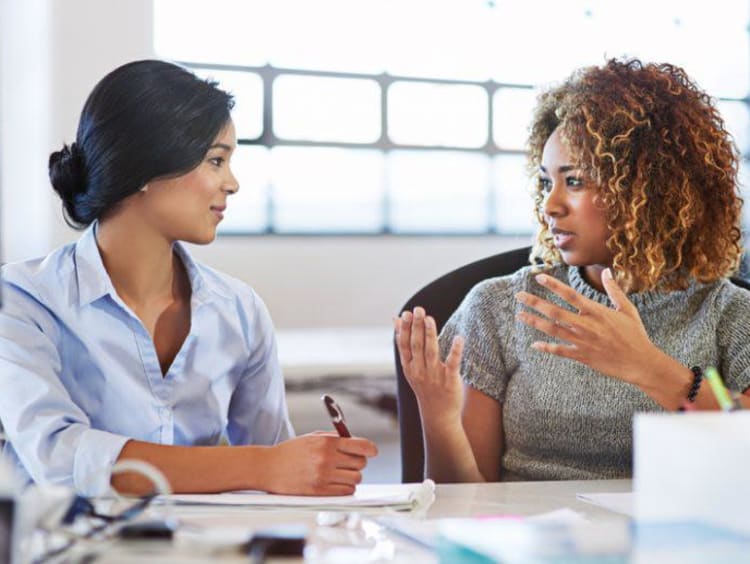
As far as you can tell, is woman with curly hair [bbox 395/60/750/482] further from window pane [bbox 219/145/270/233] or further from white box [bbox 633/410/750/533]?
window pane [bbox 219/145/270/233]

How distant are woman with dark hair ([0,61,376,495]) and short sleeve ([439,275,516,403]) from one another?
0.99ft

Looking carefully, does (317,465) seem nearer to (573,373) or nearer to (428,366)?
(428,366)

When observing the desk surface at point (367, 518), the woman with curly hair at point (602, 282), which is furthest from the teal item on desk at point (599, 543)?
the woman with curly hair at point (602, 282)

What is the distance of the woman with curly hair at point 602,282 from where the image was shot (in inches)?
61.7

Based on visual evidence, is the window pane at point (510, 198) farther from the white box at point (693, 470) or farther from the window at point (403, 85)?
the white box at point (693, 470)

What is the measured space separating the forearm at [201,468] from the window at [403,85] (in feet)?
13.9

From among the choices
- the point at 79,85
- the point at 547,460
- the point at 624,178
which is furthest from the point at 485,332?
the point at 79,85

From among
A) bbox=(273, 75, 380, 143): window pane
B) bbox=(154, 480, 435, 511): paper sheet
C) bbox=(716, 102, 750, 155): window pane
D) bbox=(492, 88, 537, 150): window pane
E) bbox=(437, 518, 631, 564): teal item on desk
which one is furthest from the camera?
bbox=(716, 102, 750, 155): window pane

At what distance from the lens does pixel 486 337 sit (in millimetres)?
1656

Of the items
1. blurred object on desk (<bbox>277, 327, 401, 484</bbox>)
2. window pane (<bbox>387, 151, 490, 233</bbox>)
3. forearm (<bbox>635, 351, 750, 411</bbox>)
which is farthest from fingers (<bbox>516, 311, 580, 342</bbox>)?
window pane (<bbox>387, 151, 490, 233</bbox>)

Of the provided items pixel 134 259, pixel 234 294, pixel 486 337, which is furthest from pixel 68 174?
pixel 486 337

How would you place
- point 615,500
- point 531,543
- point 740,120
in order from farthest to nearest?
point 740,120 → point 615,500 → point 531,543

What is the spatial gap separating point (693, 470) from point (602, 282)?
32.3 inches

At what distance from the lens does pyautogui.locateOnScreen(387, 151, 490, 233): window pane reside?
5863mm
